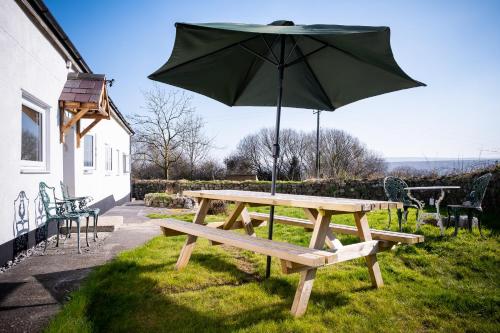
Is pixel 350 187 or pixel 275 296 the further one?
pixel 350 187

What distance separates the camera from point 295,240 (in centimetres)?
582

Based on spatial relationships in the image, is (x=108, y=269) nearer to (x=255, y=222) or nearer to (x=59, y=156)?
(x=255, y=222)

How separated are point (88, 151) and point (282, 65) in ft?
24.4

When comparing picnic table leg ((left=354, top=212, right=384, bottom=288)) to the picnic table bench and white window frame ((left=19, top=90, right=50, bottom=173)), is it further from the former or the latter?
white window frame ((left=19, top=90, right=50, bottom=173))

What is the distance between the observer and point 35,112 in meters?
5.63

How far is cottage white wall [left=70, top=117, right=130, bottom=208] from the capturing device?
816 centimetres

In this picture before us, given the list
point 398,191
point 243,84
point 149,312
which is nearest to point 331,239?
point 149,312

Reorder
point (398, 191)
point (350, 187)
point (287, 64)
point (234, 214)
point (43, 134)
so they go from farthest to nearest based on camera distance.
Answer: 1. point (350, 187)
2. point (398, 191)
3. point (43, 134)
4. point (234, 214)
5. point (287, 64)

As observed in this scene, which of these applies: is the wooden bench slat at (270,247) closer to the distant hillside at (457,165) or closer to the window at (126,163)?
the distant hillside at (457,165)

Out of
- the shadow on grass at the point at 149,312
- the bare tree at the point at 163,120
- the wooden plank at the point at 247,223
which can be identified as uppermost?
the bare tree at the point at 163,120

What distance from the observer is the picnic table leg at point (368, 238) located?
10.9 feet

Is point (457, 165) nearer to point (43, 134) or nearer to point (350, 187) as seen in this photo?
point (350, 187)

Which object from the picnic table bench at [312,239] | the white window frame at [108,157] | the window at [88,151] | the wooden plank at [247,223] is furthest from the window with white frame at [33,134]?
the white window frame at [108,157]

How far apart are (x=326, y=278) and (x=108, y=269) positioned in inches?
101
